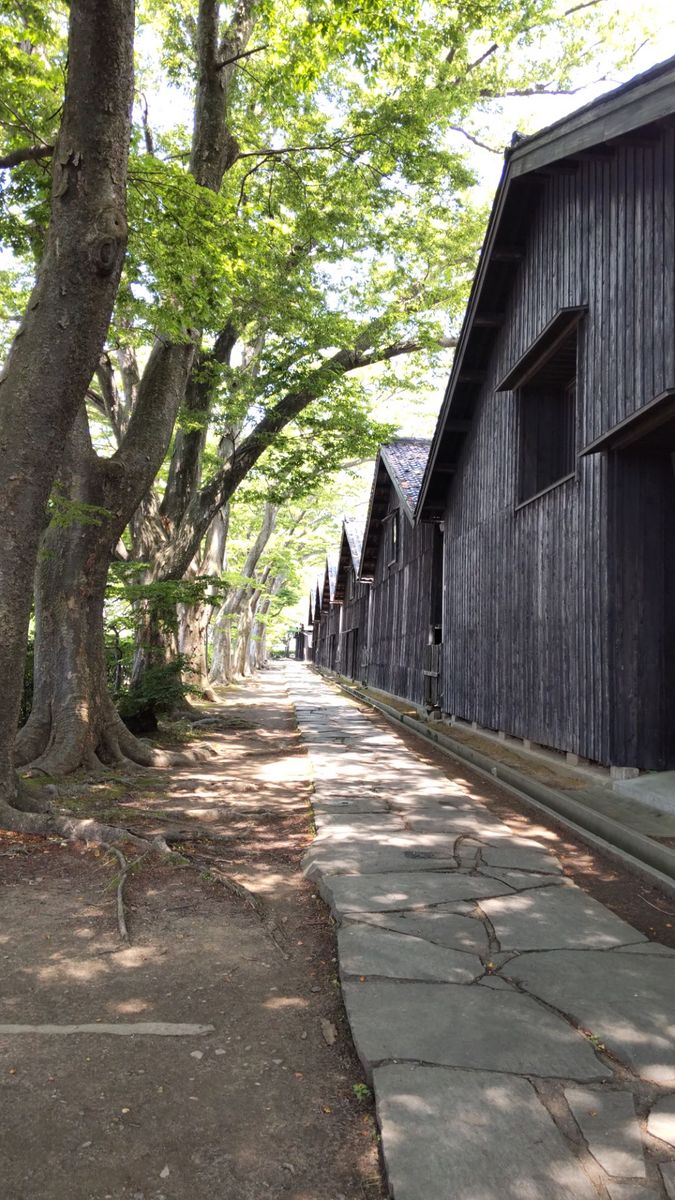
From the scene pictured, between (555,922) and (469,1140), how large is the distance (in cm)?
193

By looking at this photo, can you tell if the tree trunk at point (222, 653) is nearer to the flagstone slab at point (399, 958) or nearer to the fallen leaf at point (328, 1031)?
the flagstone slab at point (399, 958)

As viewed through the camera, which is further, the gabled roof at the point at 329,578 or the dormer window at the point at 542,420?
the gabled roof at the point at 329,578

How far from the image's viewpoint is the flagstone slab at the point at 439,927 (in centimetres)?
346

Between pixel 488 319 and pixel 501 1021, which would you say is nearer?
pixel 501 1021

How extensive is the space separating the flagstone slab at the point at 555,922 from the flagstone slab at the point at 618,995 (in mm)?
125

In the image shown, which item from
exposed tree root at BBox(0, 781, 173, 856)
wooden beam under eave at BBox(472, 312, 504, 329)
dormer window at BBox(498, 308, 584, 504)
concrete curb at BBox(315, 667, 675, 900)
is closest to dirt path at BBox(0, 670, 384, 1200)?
exposed tree root at BBox(0, 781, 173, 856)

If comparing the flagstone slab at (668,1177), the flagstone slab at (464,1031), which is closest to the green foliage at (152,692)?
the flagstone slab at (464,1031)

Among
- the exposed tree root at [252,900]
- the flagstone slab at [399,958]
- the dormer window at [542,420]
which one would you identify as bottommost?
the exposed tree root at [252,900]

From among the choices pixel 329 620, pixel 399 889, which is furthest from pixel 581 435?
pixel 329 620

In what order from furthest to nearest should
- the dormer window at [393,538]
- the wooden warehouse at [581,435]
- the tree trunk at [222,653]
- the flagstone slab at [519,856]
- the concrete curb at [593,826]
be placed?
1. the tree trunk at [222,653]
2. the dormer window at [393,538]
3. the wooden warehouse at [581,435]
4. the flagstone slab at [519,856]
5. the concrete curb at [593,826]

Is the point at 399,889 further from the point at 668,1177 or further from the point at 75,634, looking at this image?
the point at 75,634

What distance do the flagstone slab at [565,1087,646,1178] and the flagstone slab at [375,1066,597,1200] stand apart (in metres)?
0.09

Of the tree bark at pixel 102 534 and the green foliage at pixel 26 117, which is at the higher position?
the green foliage at pixel 26 117

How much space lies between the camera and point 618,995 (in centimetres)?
293
